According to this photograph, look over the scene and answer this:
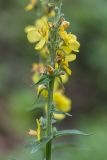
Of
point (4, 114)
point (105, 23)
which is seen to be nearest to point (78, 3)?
point (105, 23)

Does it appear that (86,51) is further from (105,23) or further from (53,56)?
(53,56)

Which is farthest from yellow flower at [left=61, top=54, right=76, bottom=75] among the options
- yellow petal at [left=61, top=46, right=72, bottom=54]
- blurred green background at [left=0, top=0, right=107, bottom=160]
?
blurred green background at [left=0, top=0, right=107, bottom=160]

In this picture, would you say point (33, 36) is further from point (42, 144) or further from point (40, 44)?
point (42, 144)

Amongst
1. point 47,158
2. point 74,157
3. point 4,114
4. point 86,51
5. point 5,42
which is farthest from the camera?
point 5,42

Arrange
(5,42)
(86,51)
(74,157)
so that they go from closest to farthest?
(74,157) → (86,51) → (5,42)

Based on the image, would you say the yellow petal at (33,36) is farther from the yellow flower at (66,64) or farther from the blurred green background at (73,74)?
the blurred green background at (73,74)

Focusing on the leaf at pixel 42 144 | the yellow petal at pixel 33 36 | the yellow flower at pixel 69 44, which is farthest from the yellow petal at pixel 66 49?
the leaf at pixel 42 144

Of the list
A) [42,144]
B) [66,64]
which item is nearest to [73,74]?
[66,64]

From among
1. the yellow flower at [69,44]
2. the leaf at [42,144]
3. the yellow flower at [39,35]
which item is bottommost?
the leaf at [42,144]

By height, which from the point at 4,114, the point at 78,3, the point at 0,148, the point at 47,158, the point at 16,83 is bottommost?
the point at 47,158
